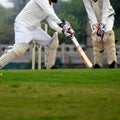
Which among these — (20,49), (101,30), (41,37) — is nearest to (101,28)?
(101,30)

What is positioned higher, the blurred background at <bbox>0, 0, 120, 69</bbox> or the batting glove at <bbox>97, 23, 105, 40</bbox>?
the blurred background at <bbox>0, 0, 120, 69</bbox>

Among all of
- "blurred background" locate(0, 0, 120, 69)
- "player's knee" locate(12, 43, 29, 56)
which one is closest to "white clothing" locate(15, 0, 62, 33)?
"player's knee" locate(12, 43, 29, 56)

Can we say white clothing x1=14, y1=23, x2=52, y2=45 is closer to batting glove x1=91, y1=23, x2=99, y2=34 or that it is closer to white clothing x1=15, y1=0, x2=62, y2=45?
white clothing x1=15, y1=0, x2=62, y2=45

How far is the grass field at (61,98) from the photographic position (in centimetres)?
581

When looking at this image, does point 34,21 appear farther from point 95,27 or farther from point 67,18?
point 67,18

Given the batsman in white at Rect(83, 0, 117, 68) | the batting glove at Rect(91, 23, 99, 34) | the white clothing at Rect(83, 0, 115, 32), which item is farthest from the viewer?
the white clothing at Rect(83, 0, 115, 32)

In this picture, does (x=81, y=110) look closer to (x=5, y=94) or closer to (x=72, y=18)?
(x=5, y=94)

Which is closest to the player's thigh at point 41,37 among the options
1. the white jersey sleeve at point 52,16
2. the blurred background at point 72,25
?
the white jersey sleeve at point 52,16

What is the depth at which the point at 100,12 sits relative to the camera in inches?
574

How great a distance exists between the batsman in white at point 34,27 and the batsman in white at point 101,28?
687 millimetres

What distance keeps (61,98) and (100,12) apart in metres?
7.56

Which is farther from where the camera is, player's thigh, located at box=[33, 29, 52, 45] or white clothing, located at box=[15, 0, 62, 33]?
player's thigh, located at box=[33, 29, 52, 45]

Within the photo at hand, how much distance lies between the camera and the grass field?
5812mm

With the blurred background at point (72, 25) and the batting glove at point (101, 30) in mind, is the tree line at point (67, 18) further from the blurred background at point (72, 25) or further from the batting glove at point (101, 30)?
the batting glove at point (101, 30)
